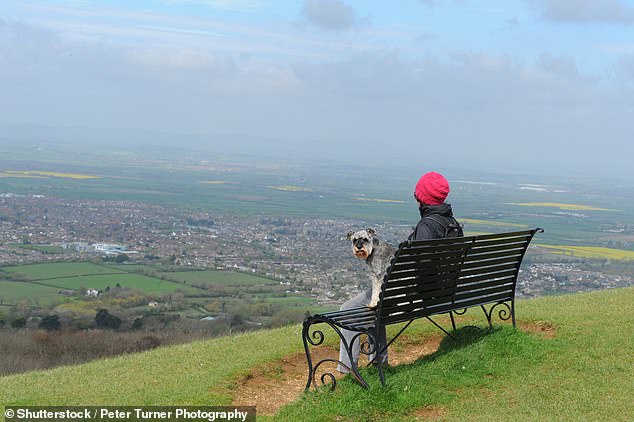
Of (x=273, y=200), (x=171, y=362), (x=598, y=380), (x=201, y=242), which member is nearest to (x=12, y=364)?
(x=171, y=362)

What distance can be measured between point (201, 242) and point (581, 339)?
5198 centimetres

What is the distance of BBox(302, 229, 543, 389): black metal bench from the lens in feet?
22.7

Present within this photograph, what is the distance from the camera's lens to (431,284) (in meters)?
7.51

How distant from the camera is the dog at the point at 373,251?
722cm

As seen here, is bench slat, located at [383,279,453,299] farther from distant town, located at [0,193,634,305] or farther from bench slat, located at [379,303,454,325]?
distant town, located at [0,193,634,305]

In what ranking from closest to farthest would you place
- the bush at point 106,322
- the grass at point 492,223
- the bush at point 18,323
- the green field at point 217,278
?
the bush at point 106,322, the bush at point 18,323, the green field at point 217,278, the grass at point 492,223

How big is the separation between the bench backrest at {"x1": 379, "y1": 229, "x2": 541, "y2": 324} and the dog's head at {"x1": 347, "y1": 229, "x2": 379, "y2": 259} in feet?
1.37

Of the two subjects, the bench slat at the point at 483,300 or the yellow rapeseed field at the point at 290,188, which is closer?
the bench slat at the point at 483,300

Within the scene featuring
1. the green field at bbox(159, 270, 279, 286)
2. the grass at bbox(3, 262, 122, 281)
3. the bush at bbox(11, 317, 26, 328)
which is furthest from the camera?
the grass at bbox(3, 262, 122, 281)

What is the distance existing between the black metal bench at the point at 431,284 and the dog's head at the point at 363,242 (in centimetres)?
41

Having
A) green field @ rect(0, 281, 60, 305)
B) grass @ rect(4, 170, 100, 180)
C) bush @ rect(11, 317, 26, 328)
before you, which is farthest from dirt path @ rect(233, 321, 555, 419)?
grass @ rect(4, 170, 100, 180)

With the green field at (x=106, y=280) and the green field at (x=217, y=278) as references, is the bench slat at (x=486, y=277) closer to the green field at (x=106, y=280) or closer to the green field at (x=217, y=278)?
the green field at (x=106, y=280)

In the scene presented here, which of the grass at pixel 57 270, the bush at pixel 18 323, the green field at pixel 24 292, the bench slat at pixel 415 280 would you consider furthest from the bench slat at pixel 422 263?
the grass at pixel 57 270

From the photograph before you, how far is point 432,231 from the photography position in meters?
7.58
